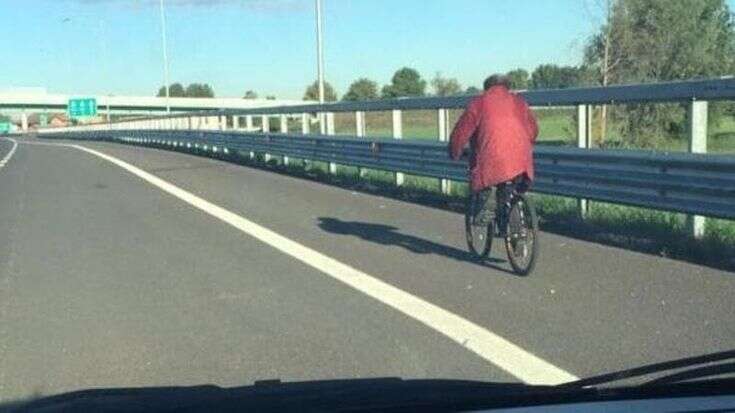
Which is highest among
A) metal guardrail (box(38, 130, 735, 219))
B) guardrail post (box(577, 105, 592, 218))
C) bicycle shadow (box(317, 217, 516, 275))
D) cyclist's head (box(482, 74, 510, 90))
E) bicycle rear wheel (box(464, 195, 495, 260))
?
cyclist's head (box(482, 74, 510, 90))

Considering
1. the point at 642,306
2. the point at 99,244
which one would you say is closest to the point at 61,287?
the point at 99,244

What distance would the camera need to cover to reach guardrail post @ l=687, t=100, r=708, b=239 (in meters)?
9.63

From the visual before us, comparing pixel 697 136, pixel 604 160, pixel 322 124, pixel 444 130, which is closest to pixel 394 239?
pixel 604 160

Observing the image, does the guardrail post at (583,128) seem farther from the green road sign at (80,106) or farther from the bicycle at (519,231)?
the green road sign at (80,106)

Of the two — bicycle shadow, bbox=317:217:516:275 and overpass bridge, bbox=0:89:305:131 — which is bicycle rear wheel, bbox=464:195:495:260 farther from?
overpass bridge, bbox=0:89:305:131

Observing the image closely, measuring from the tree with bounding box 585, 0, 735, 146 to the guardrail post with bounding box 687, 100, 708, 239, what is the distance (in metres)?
16.3

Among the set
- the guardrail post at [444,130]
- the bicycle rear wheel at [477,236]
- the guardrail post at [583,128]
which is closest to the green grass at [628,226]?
the guardrail post at [444,130]

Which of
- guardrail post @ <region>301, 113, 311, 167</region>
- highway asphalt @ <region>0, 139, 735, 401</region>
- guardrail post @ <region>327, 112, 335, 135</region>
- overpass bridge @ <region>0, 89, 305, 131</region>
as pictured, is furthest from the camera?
overpass bridge @ <region>0, 89, 305, 131</region>

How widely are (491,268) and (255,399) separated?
19.2 ft

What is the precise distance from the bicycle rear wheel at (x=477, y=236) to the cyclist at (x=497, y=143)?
211 mm

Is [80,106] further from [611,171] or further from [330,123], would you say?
[611,171]

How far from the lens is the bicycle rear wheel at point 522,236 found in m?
8.39

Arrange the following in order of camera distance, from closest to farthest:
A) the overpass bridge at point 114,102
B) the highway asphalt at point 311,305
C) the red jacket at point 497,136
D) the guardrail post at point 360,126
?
the highway asphalt at point 311,305 → the red jacket at point 497,136 → the guardrail post at point 360,126 → the overpass bridge at point 114,102

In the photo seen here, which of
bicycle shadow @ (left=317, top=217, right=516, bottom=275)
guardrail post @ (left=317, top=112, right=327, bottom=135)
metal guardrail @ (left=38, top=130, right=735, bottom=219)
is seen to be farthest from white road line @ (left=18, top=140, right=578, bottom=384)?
guardrail post @ (left=317, top=112, right=327, bottom=135)
